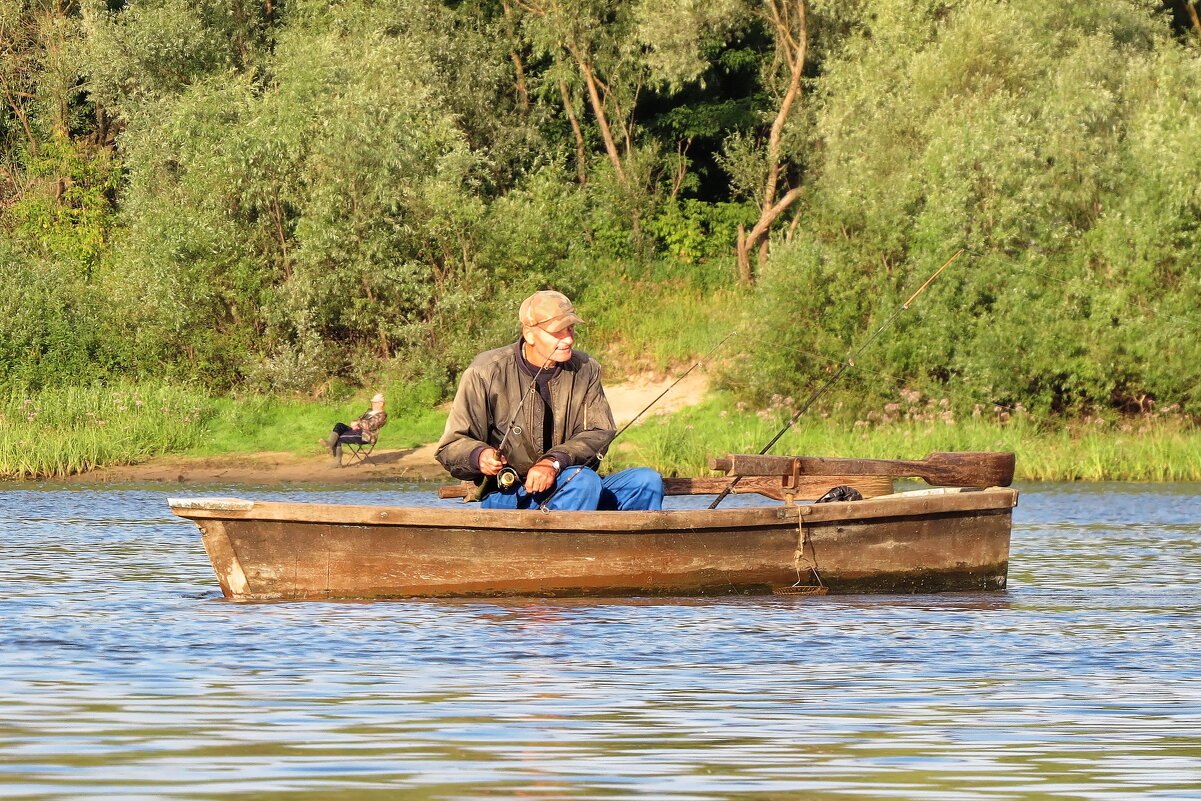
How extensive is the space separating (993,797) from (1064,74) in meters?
Answer: 26.2

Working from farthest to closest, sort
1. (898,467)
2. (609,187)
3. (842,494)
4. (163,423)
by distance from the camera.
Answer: (609,187) < (163,423) < (898,467) < (842,494)

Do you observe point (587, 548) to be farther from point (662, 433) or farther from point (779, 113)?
point (779, 113)

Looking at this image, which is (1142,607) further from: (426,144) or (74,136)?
(74,136)

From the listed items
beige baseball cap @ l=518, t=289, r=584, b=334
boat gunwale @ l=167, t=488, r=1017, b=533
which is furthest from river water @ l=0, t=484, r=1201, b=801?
beige baseball cap @ l=518, t=289, r=584, b=334

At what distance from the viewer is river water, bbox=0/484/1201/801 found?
19.1 ft

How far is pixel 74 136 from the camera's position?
41.9 meters

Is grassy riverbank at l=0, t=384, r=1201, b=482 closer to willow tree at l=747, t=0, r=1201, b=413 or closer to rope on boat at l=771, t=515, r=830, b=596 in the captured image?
willow tree at l=747, t=0, r=1201, b=413

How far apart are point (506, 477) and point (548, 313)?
90 cm

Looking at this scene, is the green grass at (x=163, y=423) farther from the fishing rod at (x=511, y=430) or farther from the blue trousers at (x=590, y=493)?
the fishing rod at (x=511, y=430)

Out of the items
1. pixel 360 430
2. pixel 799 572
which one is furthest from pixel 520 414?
pixel 360 430

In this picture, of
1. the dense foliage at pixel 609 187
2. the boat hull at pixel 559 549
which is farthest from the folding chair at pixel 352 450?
the boat hull at pixel 559 549

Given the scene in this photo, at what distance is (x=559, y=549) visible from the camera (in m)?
10.8

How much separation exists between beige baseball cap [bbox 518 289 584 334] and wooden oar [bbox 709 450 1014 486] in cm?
158

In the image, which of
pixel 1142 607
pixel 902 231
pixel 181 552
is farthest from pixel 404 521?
pixel 902 231
